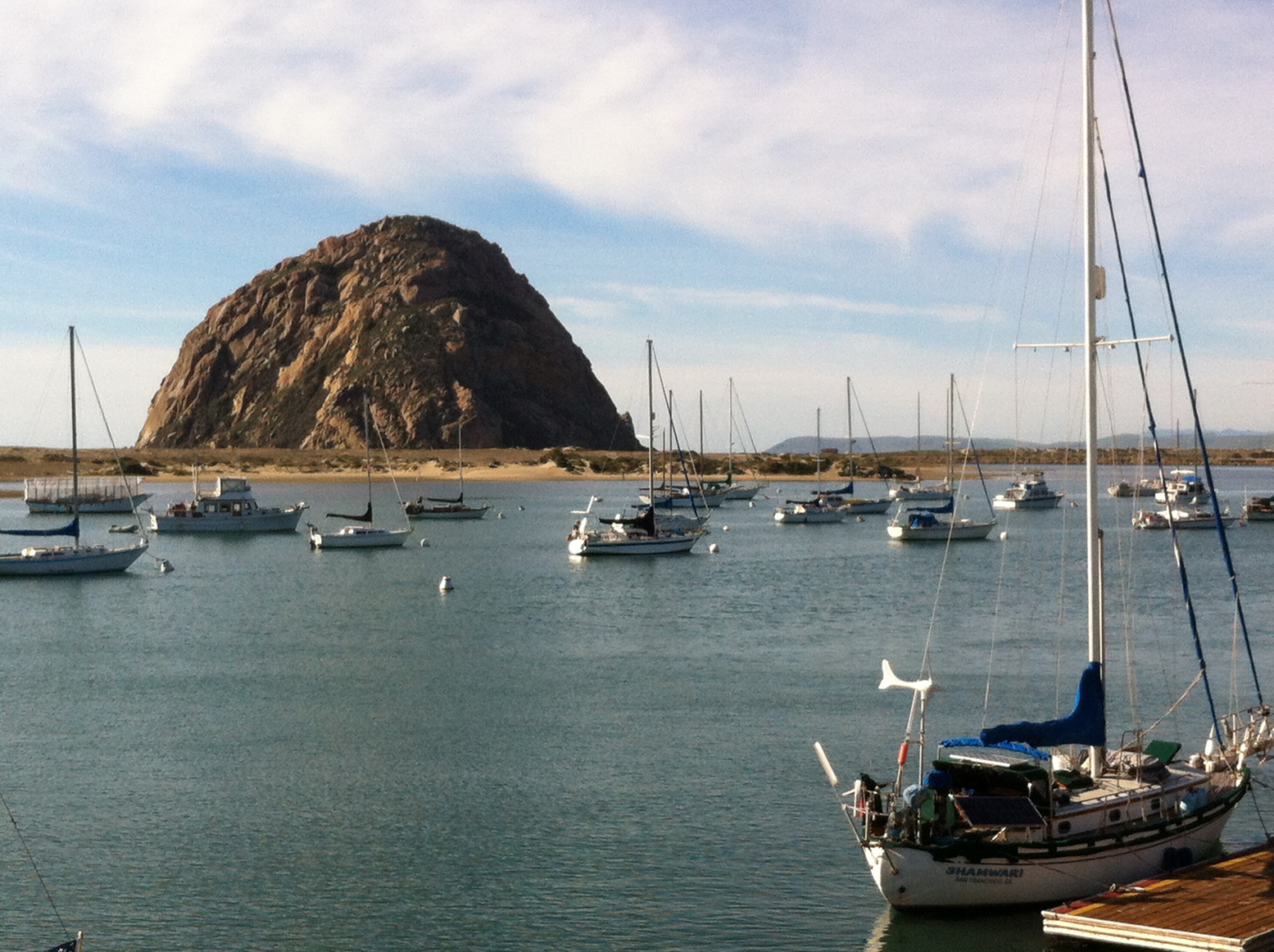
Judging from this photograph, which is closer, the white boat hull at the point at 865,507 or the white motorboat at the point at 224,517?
the white motorboat at the point at 224,517

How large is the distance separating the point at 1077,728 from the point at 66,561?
5426 cm

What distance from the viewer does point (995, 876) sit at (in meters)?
17.8

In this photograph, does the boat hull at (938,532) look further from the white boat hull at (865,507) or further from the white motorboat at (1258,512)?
the white motorboat at (1258,512)

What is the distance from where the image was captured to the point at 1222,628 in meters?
43.9

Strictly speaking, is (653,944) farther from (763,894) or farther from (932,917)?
(932,917)

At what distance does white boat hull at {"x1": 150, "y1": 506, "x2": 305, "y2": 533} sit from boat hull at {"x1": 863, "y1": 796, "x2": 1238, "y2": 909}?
251ft

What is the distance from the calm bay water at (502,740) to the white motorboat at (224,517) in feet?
87.7

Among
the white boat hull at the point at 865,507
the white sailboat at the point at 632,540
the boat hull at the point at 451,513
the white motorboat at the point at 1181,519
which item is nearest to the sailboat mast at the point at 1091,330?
the white sailboat at the point at 632,540

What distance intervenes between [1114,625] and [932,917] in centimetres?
2875

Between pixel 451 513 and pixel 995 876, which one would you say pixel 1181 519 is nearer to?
pixel 451 513

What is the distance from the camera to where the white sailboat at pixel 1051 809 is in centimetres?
1777

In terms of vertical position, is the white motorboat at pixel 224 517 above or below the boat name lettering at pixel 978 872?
above

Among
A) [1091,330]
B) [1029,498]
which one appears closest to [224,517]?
[1029,498]

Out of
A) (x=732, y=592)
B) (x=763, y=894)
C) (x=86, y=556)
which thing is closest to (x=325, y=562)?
(x=86, y=556)
